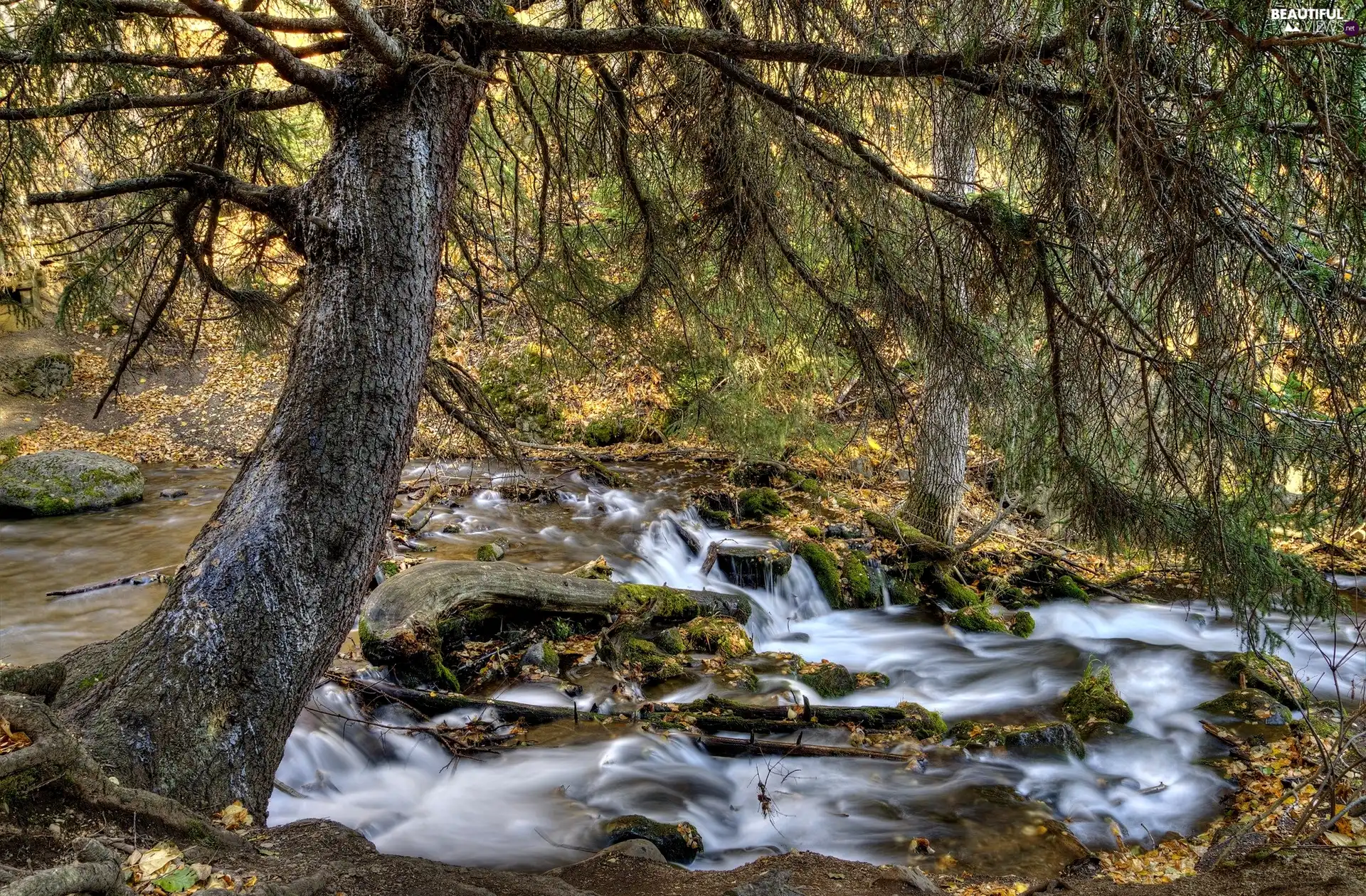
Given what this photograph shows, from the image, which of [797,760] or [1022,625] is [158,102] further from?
[1022,625]

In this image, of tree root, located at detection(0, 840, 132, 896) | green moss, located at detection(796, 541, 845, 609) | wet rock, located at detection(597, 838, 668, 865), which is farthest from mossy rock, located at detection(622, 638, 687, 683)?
tree root, located at detection(0, 840, 132, 896)

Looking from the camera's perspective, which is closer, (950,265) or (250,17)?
(250,17)

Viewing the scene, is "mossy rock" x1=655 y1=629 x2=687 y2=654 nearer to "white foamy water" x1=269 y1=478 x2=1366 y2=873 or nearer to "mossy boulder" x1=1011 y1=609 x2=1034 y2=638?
"white foamy water" x1=269 y1=478 x2=1366 y2=873

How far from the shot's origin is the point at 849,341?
15.5ft

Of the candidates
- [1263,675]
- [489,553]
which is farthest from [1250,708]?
[489,553]

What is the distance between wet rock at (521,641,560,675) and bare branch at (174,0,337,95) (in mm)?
4485

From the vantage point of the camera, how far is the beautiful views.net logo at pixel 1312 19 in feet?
7.25

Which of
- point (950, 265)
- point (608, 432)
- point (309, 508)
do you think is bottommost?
point (608, 432)

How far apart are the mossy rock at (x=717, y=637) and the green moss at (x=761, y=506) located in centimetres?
358

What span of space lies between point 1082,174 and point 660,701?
451cm

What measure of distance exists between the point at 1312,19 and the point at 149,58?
4073mm

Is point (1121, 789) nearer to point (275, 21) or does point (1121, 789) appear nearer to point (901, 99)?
point (901, 99)

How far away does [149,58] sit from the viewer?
3.27 meters

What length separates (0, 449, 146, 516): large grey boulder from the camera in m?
10.0
